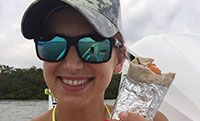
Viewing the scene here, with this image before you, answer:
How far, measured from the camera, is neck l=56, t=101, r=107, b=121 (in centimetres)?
217

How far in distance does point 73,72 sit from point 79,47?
0.37 ft

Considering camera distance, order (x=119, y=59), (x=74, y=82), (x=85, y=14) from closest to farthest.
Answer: (x=85, y=14)
(x=74, y=82)
(x=119, y=59)

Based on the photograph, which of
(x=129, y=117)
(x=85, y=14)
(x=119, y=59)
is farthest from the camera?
(x=119, y=59)

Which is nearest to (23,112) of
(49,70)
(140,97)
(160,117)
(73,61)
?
(160,117)

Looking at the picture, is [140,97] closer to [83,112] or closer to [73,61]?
[73,61]

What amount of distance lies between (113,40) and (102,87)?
22 centimetres

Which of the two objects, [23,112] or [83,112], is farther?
[23,112]

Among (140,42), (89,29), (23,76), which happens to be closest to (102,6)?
(89,29)

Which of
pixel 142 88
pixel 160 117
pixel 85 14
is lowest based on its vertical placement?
pixel 160 117

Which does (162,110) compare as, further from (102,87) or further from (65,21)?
(65,21)

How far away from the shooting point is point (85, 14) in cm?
175

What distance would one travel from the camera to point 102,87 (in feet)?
6.36

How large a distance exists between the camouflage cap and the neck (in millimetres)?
452

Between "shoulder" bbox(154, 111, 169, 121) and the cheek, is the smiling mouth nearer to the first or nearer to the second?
the cheek
